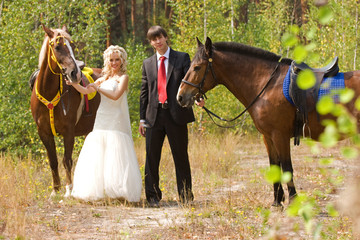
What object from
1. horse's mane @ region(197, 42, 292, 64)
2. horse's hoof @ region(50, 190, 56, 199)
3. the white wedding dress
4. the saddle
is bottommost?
horse's hoof @ region(50, 190, 56, 199)

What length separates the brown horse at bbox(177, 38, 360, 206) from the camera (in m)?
5.67

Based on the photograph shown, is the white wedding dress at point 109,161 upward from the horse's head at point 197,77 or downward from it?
downward

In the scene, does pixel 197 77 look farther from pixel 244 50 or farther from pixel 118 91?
pixel 118 91

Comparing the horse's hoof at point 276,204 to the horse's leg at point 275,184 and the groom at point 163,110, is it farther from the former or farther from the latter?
the groom at point 163,110

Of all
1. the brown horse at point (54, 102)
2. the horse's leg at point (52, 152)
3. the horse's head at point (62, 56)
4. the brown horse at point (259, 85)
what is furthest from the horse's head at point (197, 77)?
the horse's leg at point (52, 152)

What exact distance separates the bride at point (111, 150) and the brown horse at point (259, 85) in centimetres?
124

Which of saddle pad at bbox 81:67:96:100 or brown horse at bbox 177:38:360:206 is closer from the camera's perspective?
brown horse at bbox 177:38:360:206

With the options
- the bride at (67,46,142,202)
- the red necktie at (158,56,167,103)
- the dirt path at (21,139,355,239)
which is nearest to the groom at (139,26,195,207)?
the red necktie at (158,56,167,103)

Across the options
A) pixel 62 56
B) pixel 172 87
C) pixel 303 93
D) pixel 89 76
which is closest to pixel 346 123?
pixel 303 93

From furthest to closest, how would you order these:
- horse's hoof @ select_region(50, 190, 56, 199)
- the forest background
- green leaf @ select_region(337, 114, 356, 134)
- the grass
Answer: the forest background → horse's hoof @ select_region(50, 190, 56, 199) → the grass → green leaf @ select_region(337, 114, 356, 134)

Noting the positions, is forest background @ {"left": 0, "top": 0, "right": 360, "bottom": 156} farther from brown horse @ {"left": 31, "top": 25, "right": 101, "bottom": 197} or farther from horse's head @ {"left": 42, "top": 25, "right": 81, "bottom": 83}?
horse's head @ {"left": 42, "top": 25, "right": 81, "bottom": 83}

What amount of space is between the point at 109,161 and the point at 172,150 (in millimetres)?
865

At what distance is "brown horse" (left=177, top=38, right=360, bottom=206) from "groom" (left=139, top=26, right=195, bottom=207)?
0.54m

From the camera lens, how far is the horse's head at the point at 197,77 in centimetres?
580
